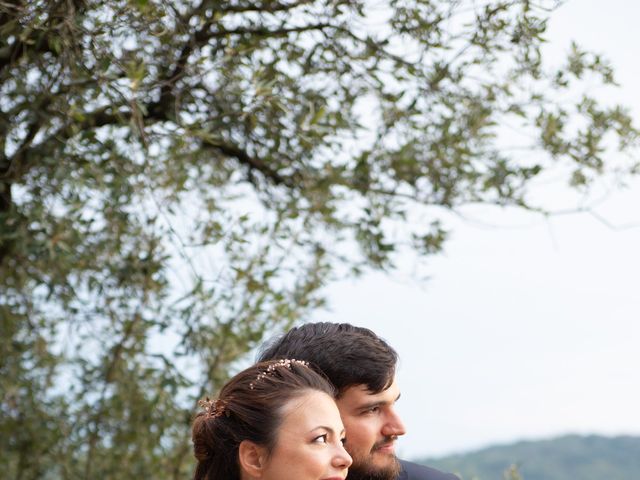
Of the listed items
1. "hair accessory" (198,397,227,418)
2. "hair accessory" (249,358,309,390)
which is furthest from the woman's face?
"hair accessory" (198,397,227,418)

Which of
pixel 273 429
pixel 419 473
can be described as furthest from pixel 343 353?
pixel 419 473

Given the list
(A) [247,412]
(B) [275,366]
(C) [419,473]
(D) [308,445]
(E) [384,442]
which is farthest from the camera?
(C) [419,473]

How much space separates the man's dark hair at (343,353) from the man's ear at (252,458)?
452 mm

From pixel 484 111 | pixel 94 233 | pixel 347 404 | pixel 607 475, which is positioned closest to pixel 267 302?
pixel 94 233

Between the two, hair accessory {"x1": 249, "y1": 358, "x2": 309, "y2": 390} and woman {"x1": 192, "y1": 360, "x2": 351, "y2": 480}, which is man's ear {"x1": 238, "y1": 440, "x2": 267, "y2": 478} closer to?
woman {"x1": 192, "y1": 360, "x2": 351, "y2": 480}

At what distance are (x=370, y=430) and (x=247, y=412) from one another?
0.48 meters

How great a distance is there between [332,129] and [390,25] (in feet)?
2.07

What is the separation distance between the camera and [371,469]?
3.43 meters

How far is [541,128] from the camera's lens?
575cm

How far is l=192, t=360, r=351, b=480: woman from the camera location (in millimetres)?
3053

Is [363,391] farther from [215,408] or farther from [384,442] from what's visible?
[215,408]

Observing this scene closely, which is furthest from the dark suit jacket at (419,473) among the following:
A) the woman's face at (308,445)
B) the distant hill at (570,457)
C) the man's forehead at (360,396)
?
→ the distant hill at (570,457)

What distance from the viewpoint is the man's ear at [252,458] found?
3131mm

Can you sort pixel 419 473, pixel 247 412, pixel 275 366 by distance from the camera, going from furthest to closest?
1. pixel 419 473
2. pixel 275 366
3. pixel 247 412
